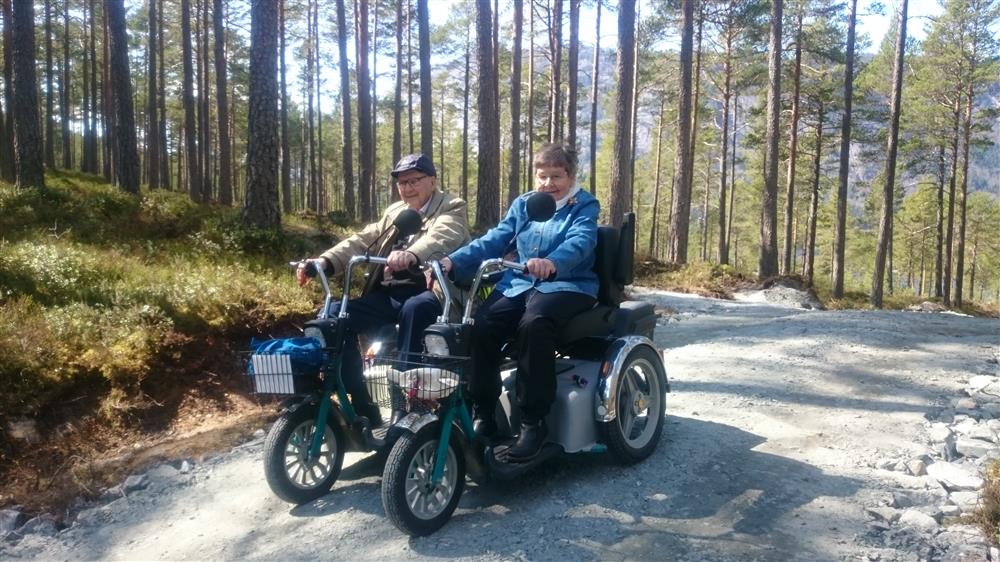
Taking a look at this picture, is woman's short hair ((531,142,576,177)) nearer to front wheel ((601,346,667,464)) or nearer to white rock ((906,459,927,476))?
front wheel ((601,346,667,464))

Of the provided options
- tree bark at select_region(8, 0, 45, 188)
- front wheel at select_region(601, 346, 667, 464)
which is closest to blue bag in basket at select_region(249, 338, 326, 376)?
front wheel at select_region(601, 346, 667, 464)

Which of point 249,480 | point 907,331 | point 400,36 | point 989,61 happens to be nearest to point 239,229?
point 249,480

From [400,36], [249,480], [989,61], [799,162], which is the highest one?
[400,36]

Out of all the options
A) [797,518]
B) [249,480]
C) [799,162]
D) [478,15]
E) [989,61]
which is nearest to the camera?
[797,518]

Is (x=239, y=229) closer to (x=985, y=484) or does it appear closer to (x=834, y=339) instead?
(x=834, y=339)

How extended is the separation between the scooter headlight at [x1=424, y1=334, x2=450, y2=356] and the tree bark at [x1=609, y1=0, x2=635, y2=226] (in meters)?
11.4

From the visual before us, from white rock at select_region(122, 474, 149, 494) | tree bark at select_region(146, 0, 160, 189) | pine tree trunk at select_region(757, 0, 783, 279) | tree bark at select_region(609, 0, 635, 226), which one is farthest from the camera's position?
tree bark at select_region(146, 0, 160, 189)

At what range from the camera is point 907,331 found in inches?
343

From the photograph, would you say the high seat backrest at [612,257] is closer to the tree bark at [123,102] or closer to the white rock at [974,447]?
the white rock at [974,447]

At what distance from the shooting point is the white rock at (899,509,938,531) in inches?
127

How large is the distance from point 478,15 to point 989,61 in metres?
22.6

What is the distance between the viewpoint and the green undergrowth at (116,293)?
213 inches

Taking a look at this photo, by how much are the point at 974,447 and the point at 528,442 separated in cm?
286

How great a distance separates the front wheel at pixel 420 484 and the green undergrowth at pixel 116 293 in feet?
10.9
